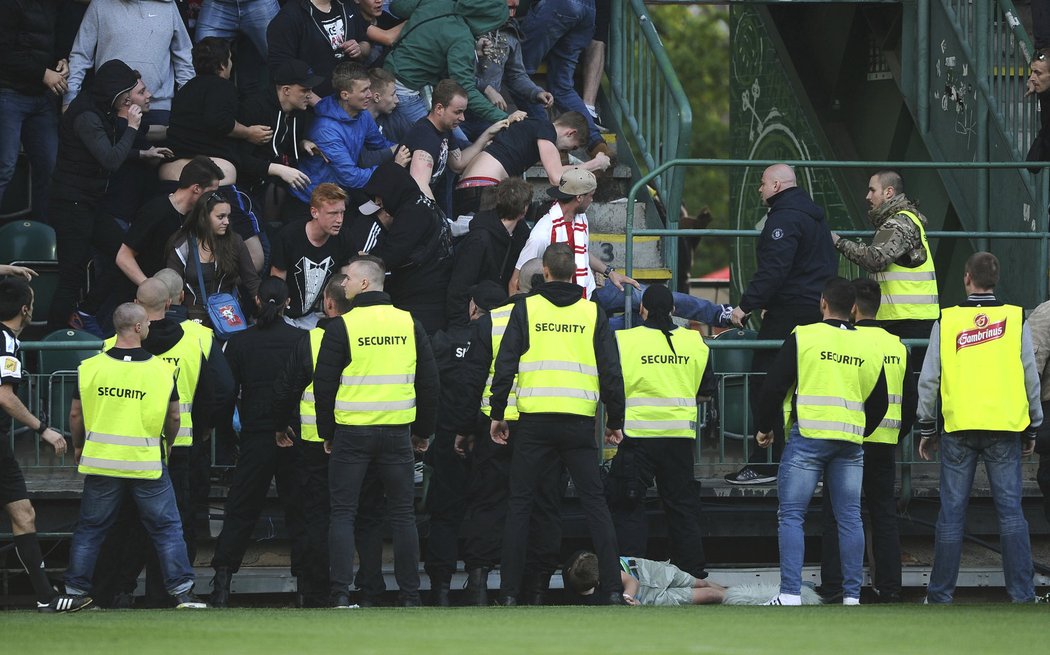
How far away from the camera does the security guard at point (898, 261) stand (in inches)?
408

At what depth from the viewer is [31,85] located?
11.3 m

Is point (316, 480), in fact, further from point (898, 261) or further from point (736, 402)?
point (898, 261)

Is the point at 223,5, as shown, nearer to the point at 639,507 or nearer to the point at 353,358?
the point at 353,358

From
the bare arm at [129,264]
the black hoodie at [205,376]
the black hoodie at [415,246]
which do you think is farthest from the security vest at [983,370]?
the bare arm at [129,264]

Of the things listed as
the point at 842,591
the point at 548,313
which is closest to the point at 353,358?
the point at 548,313

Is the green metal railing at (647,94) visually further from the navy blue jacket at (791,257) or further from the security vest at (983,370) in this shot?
the security vest at (983,370)

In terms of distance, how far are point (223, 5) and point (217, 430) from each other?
327 centimetres

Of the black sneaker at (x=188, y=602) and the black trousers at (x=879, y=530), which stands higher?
the black trousers at (x=879, y=530)

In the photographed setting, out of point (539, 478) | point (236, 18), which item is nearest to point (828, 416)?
point (539, 478)

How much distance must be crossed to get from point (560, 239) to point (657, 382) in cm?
118

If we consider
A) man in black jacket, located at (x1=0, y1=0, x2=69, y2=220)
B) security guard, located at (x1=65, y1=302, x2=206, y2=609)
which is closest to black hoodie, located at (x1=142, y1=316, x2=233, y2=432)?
security guard, located at (x1=65, y1=302, x2=206, y2=609)

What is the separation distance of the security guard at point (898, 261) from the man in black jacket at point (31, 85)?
5.33 metres

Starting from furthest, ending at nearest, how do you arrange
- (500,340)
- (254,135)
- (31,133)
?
1. (31,133)
2. (254,135)
3. (500,340)

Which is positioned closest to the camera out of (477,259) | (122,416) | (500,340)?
(122,416)
